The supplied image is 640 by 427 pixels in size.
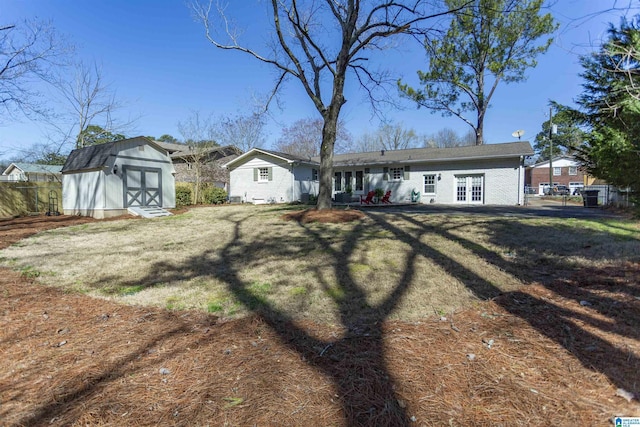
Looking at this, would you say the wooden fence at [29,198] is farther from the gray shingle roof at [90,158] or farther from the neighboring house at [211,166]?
the neighboring house at [211,166]

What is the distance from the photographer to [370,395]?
2107 millimetres

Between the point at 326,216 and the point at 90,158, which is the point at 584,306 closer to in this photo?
the point at 326,216

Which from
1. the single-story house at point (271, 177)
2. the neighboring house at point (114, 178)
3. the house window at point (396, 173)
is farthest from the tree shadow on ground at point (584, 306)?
the single-story house at point (271, 177)

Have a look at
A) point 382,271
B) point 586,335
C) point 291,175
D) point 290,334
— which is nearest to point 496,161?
point 291,175

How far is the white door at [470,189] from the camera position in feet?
62.4

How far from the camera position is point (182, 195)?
1895cm

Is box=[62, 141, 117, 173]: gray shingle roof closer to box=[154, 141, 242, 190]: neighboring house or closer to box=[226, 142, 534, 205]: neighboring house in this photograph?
box=[226, 142, 534, 205]: neighboring house

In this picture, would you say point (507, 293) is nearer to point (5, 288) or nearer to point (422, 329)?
point (422, 329)

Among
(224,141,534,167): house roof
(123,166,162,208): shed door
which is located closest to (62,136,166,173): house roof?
(123,166,162,208): shed door

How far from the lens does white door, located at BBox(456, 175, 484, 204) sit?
1903 cm

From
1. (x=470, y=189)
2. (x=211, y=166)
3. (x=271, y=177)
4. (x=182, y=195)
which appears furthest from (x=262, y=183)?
(x=470, y=189)

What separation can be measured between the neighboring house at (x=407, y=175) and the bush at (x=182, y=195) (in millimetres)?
3844

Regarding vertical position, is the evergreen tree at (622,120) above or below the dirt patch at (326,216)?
above

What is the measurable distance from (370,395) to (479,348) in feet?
3.68
